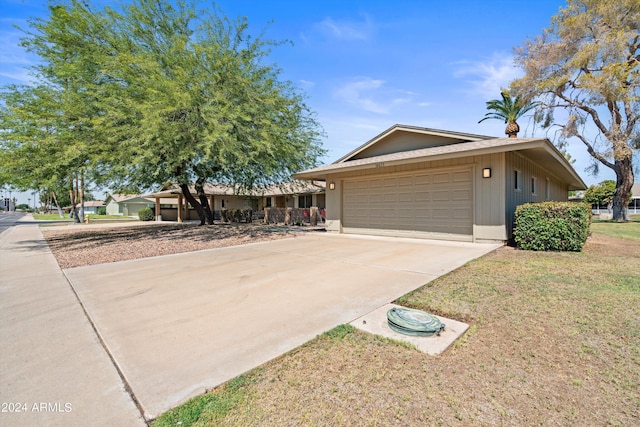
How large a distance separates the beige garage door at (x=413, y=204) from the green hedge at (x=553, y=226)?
158cm

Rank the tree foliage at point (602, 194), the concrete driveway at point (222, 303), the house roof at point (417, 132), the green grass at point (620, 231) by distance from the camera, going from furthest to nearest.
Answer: the tree foliage at point (602, 194) < the green grass at point (620, 231) < the house roof at point (417, 132) < the concrete driveway at point (222, 303)

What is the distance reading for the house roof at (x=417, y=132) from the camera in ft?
32.6

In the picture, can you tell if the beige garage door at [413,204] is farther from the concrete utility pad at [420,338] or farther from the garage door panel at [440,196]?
the concrete utility pad at [420,338]

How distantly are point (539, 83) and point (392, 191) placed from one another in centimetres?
1919

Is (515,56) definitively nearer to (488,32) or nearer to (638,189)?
(488,32)

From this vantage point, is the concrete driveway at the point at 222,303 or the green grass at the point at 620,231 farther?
the green grass at the point at 620,231

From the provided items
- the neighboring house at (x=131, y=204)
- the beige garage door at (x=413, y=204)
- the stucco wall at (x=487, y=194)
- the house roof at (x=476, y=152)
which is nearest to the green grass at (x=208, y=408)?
the house roof at (x=476, y=152)

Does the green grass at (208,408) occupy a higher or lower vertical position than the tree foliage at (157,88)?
lower

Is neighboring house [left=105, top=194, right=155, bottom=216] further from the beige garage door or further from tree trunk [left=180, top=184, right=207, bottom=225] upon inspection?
the beige garage door

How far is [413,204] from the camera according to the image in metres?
10.3

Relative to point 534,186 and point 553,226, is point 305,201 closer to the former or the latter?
point 534,186

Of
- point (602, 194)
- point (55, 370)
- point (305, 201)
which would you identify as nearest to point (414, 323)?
point (55, 370)

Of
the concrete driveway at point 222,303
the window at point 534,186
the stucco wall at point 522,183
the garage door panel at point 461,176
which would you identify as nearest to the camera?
the concrete driveway at point 222,303

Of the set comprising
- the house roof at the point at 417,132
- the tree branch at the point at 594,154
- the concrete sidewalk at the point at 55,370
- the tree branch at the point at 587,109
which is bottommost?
the concrete sidewalk at the point at 55,370
